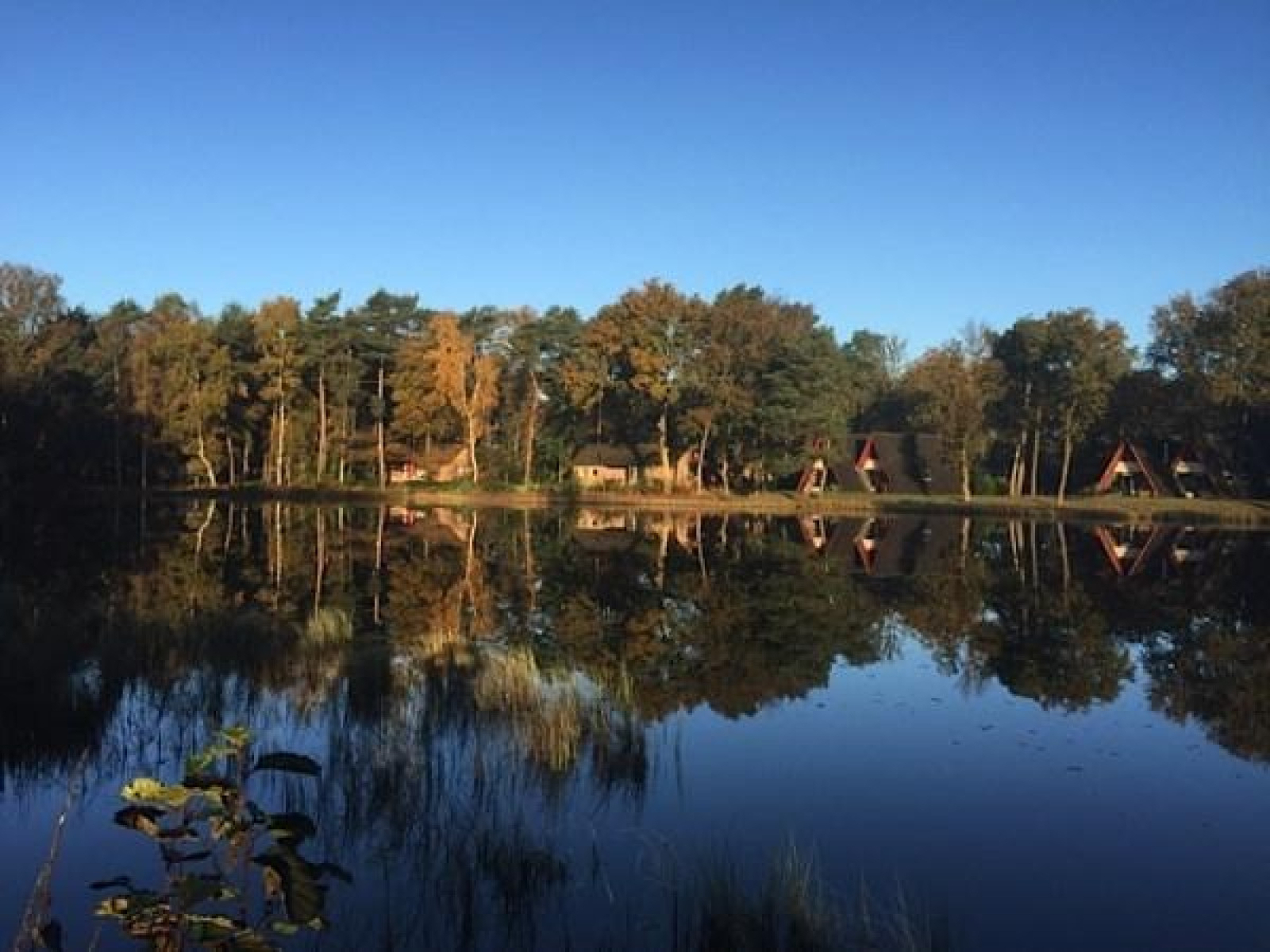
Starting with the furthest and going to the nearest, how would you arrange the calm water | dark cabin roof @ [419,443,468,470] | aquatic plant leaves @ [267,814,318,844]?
dark cabin roof @ [419,443,468,470]
the calm water
aquatic plant leaves @ [267,814,318,844]

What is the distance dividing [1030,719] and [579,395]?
2731 inches

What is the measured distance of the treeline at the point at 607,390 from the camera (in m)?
77.0

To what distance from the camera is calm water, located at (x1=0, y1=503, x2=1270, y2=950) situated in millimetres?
8203

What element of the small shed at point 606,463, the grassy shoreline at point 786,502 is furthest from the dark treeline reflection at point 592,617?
the small shed at point 606,463

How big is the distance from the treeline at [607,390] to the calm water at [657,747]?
51.1 m

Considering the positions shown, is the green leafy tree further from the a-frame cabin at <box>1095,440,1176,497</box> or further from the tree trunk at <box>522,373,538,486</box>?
the tree trunk at <box>522,373,538,486</box>

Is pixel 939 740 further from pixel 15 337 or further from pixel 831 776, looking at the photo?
pixel 15 337

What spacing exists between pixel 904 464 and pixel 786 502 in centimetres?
2149

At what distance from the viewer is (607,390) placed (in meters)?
85.2

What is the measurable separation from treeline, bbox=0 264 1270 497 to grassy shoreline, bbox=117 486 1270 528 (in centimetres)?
312

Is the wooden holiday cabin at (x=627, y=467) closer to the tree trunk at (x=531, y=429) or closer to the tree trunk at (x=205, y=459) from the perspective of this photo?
the tree trunk at (x=531, y=429)

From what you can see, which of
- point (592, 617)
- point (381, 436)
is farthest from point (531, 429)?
point (592, 617)

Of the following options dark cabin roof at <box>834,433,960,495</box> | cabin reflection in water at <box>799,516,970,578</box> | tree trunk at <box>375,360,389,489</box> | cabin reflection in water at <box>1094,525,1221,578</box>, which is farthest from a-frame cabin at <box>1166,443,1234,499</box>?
tree trunk at <box>375,360,389,489</box>

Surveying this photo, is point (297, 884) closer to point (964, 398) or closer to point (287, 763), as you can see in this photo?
point (287, 763)
